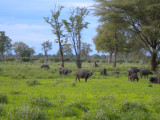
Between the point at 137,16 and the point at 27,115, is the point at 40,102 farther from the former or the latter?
the point at 137,16

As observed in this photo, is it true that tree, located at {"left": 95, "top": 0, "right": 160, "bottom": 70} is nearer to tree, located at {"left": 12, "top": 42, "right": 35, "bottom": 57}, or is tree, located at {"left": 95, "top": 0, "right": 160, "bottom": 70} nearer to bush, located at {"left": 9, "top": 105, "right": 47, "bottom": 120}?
bush, located at {"left": 9, "top": 105, "right": 47, "bottom": 120}

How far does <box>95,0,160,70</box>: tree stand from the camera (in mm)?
27734

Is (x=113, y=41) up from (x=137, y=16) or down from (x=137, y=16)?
down

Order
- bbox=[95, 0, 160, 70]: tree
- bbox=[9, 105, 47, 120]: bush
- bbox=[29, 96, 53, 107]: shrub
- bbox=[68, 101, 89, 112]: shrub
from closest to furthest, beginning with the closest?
bbox=[9, 105, 47, 120]: bush → bbox=[68, 101, 89, 112]: shrub → bbox=[29, 96, 53, 107]: shrub → bbox=[95, 0, 160, 70]: tree

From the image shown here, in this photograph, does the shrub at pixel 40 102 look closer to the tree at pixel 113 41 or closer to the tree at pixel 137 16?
the tree at pixel 137 16

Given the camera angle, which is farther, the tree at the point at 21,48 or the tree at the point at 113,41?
the tree at the point at 21,48

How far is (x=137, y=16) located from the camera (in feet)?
97.8

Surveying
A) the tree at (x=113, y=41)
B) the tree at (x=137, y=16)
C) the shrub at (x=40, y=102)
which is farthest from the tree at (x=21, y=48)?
the shrub at (x=40, y=102)

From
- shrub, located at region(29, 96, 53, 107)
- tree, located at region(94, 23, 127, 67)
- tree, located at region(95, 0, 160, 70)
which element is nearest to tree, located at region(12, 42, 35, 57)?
tree, located at region(94, 23, 127, 67)

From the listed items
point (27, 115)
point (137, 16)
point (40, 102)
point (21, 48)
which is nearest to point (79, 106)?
point (40, 102)

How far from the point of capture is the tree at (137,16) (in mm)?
27734

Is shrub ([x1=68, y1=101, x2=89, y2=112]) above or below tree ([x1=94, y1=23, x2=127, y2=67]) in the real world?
below

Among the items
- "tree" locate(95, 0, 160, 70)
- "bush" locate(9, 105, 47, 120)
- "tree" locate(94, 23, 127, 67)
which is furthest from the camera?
"tree" locate(94, 23, 127, 67)

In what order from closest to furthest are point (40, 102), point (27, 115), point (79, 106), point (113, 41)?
1. point (27, 115)
2. point (79, 106)
3. point (40, 102)
4. point (113, 41)
